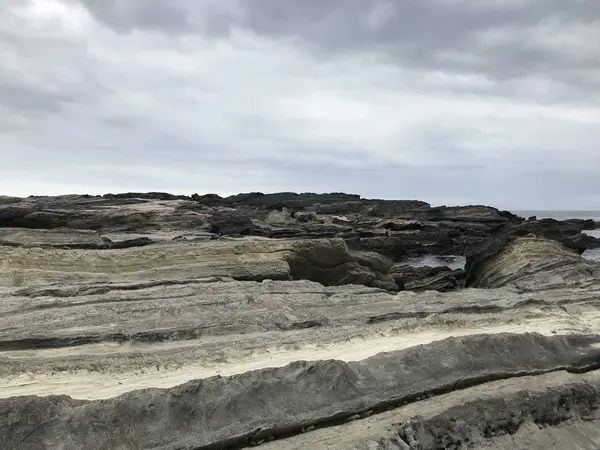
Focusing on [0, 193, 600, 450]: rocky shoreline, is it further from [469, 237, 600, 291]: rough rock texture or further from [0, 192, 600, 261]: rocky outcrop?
[0, 192, 600, 261]: rocky outcrop

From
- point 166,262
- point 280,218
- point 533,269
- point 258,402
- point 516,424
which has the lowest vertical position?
point 516,424

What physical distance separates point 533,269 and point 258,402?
362 inches

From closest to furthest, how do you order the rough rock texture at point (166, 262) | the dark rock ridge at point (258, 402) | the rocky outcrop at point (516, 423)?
the dark rock ridge at point (258, 402), the rocky outcrop at point (516, 423), the rough rock texture at point (166, 262)

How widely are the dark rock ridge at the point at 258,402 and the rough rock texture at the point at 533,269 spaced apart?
498cm

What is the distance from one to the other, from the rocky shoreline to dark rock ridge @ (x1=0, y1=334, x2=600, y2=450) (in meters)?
0.01

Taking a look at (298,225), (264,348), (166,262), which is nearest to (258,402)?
(264,348)

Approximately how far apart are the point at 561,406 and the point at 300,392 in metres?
3.09

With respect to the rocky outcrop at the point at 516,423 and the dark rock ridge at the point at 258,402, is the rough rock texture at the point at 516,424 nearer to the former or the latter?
the rocky outcrop at the point at 516,423

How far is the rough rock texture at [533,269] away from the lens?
11.2 metres

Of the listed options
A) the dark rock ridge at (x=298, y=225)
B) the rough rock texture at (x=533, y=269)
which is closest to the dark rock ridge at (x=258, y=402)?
the rough rock texture at (x=533, y=269)

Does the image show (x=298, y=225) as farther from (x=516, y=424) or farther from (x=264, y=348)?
(x=516, y=424)

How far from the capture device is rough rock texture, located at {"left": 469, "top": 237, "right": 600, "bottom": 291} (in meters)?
11.2

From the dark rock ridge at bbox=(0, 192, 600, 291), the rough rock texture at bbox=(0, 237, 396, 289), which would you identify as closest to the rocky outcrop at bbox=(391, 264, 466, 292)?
the dark rock ridge at bbox=(0, 192, 600, 291)

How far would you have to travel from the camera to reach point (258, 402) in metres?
5.20
